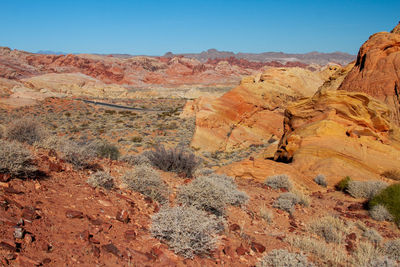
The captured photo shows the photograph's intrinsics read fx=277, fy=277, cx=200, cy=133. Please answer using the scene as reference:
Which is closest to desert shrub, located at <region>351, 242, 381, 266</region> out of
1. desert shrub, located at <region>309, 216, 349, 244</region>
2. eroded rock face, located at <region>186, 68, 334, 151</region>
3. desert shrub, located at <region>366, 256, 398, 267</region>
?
desert shrub, located at <region>366, 256, 398, 267</region>

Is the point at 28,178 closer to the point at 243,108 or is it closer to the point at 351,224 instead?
the point at 351,224

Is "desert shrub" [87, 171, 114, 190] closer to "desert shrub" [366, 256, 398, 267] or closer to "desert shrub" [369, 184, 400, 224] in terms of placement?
"desert shrub" [366, 256, 398, 267]

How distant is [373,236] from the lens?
532cm

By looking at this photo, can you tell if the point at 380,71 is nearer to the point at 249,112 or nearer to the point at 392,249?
the point at 249,112

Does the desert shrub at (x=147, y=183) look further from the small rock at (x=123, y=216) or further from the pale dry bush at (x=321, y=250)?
the pale dry bush at (x=321, y=250)

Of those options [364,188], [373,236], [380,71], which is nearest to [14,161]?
[373,236]

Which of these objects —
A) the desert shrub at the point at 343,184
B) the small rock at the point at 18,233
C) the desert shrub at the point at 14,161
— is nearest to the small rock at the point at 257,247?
the small rock at the point at 18,233

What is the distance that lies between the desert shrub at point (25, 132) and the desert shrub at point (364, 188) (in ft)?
30.9

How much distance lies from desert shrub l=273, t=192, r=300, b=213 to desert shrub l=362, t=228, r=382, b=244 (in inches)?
63.6

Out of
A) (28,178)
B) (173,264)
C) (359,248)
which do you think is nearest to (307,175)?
(359,248)

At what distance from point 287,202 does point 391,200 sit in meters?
2.47

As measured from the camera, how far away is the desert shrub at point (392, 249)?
4.53 metres

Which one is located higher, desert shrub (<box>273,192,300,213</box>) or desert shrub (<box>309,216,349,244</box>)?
desert shrub (<box>309,216,349,244</box>)

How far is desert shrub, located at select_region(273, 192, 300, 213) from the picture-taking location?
22.0 feet
